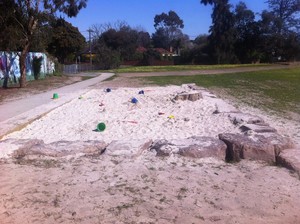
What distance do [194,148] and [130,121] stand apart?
3.04 metres

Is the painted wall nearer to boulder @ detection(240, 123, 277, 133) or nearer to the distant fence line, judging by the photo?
boulder @ detection(240, 123, 277, 133)

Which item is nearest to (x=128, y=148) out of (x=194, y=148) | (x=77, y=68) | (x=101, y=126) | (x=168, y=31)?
(x=194, y=148)

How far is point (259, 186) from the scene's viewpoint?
15.4ft

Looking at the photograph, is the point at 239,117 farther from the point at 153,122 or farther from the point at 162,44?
the point at 162,44

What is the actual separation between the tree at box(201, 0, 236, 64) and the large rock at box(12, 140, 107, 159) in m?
54.9

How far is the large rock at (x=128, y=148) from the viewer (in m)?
5.91

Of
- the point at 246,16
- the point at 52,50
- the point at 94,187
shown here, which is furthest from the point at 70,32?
the point at 94,187

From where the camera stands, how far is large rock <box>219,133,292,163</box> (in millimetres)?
5742

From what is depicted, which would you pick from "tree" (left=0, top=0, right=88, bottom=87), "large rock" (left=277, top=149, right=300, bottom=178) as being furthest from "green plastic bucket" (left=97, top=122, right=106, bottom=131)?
"tree" (left=0, top=0, right=88, bottom=87)

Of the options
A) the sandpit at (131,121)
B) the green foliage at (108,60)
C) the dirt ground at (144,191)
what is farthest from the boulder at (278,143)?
the green foliage at (108,60)

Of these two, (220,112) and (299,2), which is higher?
(299,2)

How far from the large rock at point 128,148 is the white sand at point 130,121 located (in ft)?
2.68

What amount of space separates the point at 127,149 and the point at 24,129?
3439mm

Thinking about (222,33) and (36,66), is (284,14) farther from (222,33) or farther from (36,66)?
(36,66)
